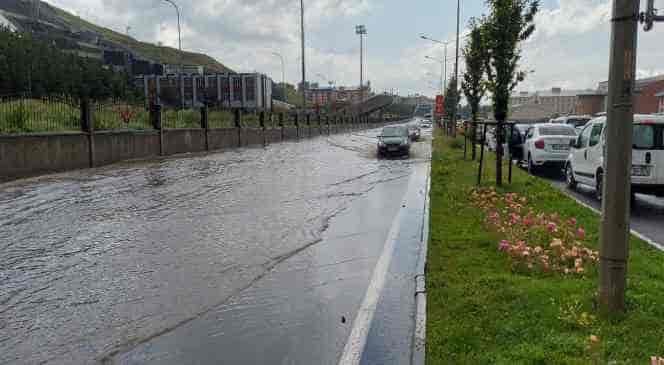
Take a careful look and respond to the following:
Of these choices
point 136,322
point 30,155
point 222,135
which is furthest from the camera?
point 222,135

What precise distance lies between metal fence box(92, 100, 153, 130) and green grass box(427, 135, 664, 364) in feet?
58.5

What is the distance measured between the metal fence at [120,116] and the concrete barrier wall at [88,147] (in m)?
0.61

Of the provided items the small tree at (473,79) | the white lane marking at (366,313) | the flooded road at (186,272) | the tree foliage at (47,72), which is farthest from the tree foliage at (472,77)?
the tree foliage at (47,72)

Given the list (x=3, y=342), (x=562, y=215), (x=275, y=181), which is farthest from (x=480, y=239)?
(x=275, y=181)

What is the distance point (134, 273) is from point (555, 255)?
15.1ft

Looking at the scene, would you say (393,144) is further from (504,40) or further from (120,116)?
(504,40)

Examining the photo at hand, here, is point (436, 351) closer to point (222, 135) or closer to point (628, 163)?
point (628, 163)

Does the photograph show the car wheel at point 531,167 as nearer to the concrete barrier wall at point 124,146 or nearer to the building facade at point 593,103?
the concrete barrier wall at point 124,146

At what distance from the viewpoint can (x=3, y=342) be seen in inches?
187

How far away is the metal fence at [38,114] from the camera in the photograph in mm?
18266

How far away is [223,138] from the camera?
34219 millimetres

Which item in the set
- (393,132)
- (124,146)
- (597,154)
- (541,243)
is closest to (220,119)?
(393,132)

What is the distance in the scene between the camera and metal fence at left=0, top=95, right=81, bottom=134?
59.9ft

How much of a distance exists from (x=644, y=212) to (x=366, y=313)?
26.1 feet
